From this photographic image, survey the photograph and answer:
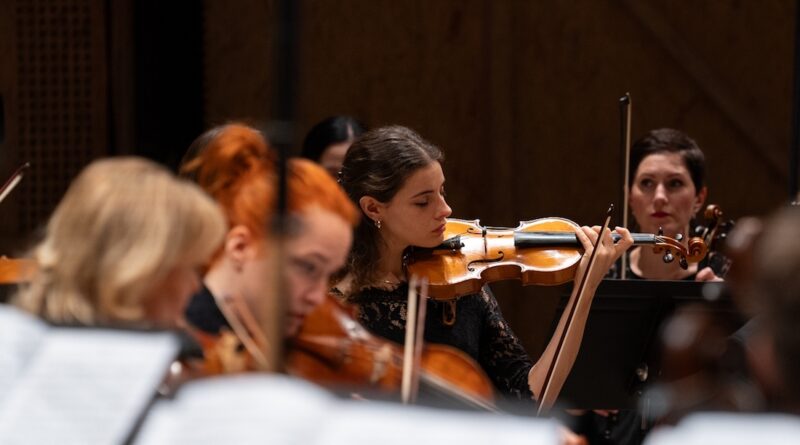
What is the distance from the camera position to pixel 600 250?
8.63 ft

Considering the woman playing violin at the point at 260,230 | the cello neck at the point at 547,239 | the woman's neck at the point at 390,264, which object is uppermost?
the woman playing violin at the point at 260,230

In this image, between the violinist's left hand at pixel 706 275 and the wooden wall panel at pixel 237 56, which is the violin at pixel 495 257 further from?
the wooden wall panel at pixel 237 56

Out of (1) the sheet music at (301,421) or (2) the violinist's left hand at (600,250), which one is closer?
(1) the sheet music at (301,421)

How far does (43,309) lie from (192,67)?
9.08 ft

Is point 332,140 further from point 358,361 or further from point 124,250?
point 124,250

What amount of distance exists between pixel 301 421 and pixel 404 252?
1465 millimetres

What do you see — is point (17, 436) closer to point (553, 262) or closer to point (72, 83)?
point (553, 262)

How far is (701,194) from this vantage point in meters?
3.52

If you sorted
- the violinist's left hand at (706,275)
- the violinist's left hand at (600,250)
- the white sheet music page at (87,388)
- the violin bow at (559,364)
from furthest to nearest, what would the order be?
the violinist's left hand at (706,275), the violinist's left hand at (600,250), the violin bow at (559,364), the white sheet music page at (87,388)

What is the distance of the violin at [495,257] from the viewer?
2689 millimetres

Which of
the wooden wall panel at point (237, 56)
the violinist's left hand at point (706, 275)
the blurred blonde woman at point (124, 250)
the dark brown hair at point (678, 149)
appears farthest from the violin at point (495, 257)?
the wooden wall panel at point (237, 56)

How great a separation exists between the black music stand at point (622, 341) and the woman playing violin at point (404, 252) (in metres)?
0.08

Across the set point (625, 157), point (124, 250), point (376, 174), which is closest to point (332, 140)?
point (625, 157)

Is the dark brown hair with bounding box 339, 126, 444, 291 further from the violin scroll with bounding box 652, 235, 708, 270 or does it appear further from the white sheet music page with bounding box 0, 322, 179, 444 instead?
the white sheet music page with bounding box 0, 322, 179, 444
